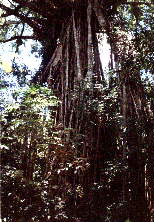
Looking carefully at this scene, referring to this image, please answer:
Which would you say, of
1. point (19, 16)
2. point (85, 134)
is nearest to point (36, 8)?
point (19, 16)

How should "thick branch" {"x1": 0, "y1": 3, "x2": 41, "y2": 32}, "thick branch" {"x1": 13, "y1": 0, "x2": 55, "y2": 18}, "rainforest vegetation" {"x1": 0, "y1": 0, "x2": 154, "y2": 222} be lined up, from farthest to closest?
"thick branch" {"x1": 0, "y1": 3, "x2": 41, "y2": 32}, "thick branch" {"x1": 13, "y1": 0, "x2": 55, "y2": 18}, "rainforest vegetation" {"x1": 0, "y1": 0, "x2": 154, "y2": 222}

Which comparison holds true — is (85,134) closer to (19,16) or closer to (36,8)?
(36,8)

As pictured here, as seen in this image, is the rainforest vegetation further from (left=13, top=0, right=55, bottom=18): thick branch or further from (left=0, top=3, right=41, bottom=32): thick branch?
(left=0, top=3, right=41, bottom=32): thick branch

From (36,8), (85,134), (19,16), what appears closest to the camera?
(85,134)

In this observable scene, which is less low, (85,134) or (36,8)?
(36,8)

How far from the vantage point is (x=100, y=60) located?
29.2 feet

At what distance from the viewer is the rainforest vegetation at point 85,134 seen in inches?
203

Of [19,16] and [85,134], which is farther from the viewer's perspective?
[19,16]

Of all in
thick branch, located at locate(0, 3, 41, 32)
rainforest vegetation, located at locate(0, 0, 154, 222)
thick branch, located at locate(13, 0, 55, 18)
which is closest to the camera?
rainforest vegetation, located at locate(0, 0, 154, 222)

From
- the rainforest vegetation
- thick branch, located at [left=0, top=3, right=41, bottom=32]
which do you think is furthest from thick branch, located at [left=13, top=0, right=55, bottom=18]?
thick branch, located at [left=0, top=3, right=41, bottom=32]

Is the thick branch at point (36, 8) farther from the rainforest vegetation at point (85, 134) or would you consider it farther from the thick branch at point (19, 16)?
the thick branch at point (19, 16)

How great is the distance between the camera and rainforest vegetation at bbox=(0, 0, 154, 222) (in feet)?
16.9

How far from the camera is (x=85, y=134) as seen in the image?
671 cm

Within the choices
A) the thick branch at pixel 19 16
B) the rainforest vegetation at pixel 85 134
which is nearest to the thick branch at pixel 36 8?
the rainforest vegetation at pixel 85 134
